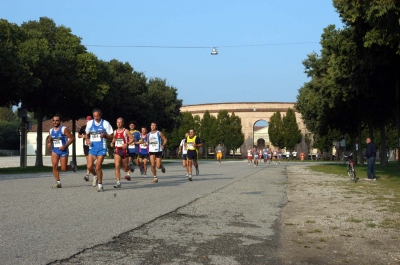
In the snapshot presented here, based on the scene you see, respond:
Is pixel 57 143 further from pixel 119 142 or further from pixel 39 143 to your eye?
pixel 39 143

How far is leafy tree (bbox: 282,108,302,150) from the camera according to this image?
104812mm

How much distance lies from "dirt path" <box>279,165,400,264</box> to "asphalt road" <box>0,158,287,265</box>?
293 mm

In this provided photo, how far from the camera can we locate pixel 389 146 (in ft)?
357

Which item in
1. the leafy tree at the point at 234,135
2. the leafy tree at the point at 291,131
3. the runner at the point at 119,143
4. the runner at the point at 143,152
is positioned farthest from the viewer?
the leafy tree at the point at 234,135

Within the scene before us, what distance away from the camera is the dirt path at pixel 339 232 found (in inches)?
267

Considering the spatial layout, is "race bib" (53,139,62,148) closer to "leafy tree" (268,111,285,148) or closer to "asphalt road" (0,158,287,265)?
"asphalt road" (0,158,287,265)

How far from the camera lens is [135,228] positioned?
8.34 metres

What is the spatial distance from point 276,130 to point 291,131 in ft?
8.79

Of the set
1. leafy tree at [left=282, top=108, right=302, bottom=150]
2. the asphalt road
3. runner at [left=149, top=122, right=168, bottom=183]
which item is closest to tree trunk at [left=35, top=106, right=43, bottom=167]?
runner at [left=149, top=122, right=168, bottom=183]

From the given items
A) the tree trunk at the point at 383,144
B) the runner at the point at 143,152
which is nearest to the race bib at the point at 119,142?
the runner at the point at 143,152

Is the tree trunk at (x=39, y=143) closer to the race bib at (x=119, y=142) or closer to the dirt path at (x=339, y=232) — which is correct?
the race bib at (x=119, y=142)

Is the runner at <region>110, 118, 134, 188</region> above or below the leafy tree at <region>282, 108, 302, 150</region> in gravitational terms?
below

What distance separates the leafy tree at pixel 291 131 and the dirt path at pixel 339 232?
9143cm

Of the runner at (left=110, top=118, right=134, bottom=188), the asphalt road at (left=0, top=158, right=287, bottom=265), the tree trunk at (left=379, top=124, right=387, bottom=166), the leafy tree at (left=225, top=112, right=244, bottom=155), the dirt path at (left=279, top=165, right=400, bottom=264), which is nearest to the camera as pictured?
the asphalt road at (left=0, top=158, right=287, bottom=265)
